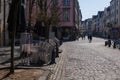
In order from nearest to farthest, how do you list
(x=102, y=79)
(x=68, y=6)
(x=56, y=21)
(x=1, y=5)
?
(x=102, y=79)
(x=56, y=21)
(x=1, y=5)
(x=68, y=6)

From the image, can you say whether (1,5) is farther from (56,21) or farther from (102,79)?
(102,79)

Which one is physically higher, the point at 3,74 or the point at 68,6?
the point at 68,6

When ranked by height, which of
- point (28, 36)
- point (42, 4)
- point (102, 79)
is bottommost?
point (102, 79)

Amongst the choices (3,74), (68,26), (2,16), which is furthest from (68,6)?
(3,74)

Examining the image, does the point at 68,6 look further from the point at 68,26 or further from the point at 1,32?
the point at 1,32

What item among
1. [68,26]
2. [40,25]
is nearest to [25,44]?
[40,25]

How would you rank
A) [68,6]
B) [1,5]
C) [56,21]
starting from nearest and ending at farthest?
1. [56,21]
2. [1,5]
3. [68,6]

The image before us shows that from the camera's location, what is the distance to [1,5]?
3688 centimetres

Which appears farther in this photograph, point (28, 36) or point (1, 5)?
point (1, 5)

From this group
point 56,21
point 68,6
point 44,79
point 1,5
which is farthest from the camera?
point 68,6

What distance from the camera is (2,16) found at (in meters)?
37.2

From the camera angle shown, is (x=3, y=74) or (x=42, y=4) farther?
(x=42, y=4)

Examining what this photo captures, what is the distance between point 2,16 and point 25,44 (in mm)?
18361

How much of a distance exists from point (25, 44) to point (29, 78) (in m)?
8.39
